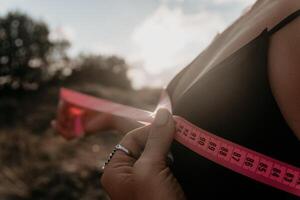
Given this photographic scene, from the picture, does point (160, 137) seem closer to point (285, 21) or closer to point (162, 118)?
point (162, 118)

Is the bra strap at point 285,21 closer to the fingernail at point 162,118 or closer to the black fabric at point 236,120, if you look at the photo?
the black fabric at point 236,120

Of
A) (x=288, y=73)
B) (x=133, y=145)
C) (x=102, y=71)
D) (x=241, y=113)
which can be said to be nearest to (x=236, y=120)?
(x=241, y=113)

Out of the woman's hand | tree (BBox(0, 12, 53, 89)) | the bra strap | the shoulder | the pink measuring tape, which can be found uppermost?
the bra strap

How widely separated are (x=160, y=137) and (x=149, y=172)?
125 millimetres

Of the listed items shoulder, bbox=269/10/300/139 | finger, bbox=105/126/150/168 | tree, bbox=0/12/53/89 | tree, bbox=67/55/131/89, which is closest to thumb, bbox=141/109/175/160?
finger, bbox=105/126/150/168

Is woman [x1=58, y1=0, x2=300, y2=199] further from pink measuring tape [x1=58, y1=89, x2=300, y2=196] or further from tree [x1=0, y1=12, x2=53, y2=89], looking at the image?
tree [x1=0, y1=12, x2=53, y2=89]

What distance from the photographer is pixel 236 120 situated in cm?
147

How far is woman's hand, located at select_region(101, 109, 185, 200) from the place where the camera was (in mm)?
1497

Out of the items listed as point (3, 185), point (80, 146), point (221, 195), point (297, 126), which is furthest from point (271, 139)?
point (80, 146)

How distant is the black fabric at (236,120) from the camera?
1373 mm

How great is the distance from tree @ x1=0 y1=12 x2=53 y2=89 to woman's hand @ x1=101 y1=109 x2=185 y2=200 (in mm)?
17359

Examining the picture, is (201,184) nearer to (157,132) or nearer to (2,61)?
(157,132)

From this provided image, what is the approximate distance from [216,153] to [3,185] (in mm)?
6549

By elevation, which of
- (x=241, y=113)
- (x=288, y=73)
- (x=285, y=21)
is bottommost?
(x=241, y=113)
